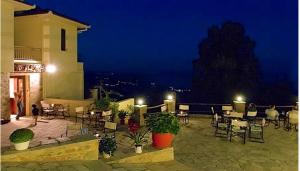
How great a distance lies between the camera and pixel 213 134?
14016mm

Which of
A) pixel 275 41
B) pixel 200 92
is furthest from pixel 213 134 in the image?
pixel 275 41

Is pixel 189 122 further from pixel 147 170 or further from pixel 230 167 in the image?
pixel 147 170

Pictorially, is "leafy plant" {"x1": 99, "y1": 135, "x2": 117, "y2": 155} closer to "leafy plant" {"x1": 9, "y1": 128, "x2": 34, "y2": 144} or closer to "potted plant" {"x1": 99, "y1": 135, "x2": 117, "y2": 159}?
"potted plant" {"x1": 99, "y1": 135, "x2": 117, "y2": 159}

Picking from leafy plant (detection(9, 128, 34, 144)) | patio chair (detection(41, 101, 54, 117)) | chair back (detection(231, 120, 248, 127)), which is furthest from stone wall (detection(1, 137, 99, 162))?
patio chair (detection(41, 101, 54, 117))

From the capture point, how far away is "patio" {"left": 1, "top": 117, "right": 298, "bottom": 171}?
9478 millimetres

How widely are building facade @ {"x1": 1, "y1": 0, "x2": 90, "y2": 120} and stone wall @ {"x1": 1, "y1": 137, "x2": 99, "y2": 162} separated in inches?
282

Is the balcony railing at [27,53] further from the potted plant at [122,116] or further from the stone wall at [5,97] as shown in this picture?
the potted plant at [122,116]

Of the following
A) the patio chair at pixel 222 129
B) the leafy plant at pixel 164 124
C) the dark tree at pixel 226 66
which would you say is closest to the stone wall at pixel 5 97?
the leafy plant at pixel 164 124

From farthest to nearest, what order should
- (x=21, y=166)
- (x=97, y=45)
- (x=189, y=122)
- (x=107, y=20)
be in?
1. (x=97, y=45)
2. (x=107, y=20)
3. (x=189, y=122)
4. (x=21, y=166)

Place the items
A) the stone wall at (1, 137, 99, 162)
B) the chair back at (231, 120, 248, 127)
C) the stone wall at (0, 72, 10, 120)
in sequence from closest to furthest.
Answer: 1. the stone wall at (1, 137, 99, 162)
2. the chair back at (231, 120, 248, 127)
3. the stone wall at (0, 72, 10, 120)

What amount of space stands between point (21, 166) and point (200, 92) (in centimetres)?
2690

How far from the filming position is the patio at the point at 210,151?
31.1ft

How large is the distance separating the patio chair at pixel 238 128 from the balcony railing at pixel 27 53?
1021 centimetres

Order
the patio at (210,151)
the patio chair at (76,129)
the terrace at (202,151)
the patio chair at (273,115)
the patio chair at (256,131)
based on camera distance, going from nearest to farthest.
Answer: the terrace at (202,151)
the patio at (210,151)
the patio chair at (76,129)
the patio chair at (256,131)
the patio chair at (273,115)
